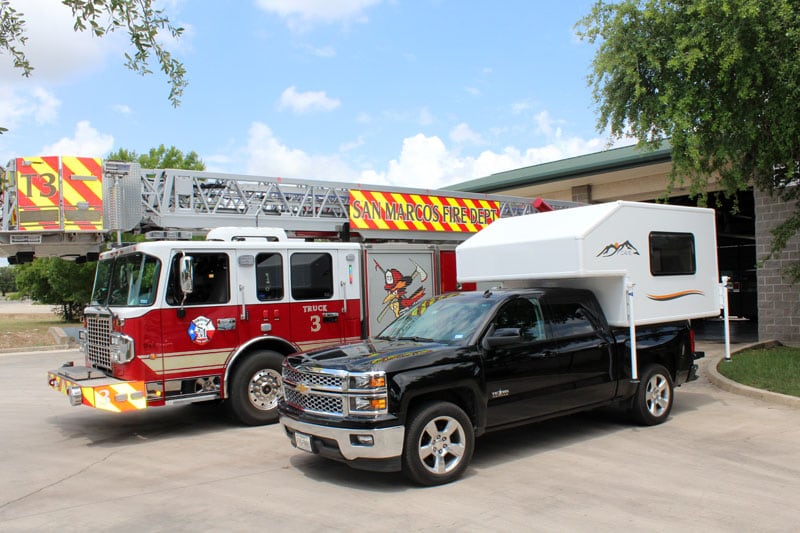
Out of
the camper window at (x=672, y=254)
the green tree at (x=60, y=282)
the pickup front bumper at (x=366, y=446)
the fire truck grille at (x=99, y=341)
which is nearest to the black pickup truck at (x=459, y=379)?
the pickup front bumper at (x=366, y=446)

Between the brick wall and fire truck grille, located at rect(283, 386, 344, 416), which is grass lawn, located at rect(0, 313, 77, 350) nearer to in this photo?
fire truck grille, located at rect(283, 386, 344, 416)

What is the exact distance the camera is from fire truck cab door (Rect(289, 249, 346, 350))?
9320 millimetres

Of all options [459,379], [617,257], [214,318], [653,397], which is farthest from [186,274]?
[653,397]

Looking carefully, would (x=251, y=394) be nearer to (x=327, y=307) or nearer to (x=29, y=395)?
(x=327, y=307)

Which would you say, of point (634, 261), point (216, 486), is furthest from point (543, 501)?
point (634, 261)

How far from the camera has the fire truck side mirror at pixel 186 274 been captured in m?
8.05

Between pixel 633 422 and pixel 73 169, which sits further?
pixel 73 169

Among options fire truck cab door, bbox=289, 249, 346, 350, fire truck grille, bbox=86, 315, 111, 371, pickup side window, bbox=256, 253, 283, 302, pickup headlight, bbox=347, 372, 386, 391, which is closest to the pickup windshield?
pickup headlight, bbox=347, 372, 386, 391

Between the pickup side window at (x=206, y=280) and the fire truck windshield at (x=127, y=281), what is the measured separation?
0.22 metres

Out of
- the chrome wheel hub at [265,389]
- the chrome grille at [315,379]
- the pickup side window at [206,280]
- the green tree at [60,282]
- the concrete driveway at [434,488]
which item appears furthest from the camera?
the green tree at [60,282]

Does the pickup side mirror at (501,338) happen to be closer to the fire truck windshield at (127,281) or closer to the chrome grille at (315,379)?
the chrome grille at (315,379)

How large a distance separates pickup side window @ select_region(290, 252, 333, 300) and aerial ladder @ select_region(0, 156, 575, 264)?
1372mm

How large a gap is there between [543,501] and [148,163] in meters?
28.7

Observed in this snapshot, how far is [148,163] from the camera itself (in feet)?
99.7
